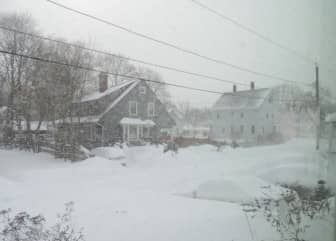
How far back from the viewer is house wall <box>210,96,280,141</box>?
1902mm

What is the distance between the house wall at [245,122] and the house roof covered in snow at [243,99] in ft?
0.14

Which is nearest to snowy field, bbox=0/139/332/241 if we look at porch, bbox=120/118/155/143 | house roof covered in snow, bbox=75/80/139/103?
porch, bbox=120/118/155/143

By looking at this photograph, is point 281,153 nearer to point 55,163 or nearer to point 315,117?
point 315,117

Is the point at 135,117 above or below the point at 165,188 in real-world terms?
above

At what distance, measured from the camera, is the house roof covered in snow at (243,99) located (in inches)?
72.6

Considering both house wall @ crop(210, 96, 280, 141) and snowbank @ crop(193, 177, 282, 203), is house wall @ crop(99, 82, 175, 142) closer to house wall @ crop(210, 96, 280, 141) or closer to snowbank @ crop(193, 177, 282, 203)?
house wall @ crop(210, 96, 280, 141)

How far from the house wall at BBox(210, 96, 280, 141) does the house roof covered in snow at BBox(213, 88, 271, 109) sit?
0.14ft

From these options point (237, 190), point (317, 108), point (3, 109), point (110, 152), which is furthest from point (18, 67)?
point (317, 108)

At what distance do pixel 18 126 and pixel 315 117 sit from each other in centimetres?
207

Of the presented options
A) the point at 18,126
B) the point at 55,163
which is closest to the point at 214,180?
the point at 55,163

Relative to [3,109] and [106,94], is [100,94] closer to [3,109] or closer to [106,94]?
[106,94]

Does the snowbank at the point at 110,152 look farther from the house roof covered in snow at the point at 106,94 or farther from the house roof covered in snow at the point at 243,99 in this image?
the house roof covered in snow at the point at 243,99

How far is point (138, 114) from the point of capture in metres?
2.07

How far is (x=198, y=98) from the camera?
1.83m
